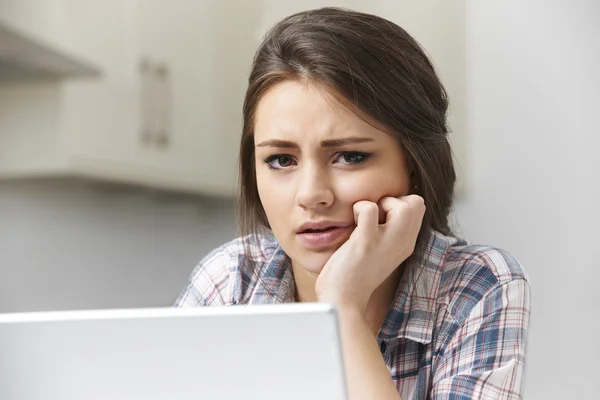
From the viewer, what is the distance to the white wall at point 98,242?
229cm

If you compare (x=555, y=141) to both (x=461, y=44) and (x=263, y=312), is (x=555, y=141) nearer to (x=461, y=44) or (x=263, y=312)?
(x=461, y=44)

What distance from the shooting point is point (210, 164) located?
108 inches

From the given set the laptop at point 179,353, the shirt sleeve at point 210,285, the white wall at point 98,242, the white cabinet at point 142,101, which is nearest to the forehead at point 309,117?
the shirt sleeve at point 210,285

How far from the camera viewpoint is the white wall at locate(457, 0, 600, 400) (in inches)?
103

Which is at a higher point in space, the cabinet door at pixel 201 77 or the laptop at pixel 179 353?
the cabinet door at pixel 201 77

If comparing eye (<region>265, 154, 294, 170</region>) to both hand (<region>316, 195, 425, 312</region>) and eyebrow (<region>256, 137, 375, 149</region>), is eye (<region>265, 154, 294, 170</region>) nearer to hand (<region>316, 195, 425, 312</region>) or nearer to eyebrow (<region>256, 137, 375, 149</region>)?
eyebrow (<region>256, 137, 375, 149</region>)

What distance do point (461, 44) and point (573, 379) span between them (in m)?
1.31

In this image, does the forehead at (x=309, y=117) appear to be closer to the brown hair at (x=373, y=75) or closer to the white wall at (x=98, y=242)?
the brown hair at (x=373, y=75)

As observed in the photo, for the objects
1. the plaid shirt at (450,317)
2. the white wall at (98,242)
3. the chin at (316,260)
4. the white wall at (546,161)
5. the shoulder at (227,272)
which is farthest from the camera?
the white wall at (546,161)

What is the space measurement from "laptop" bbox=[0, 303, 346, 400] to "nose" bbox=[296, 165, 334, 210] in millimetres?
556

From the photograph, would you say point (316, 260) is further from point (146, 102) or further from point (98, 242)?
point (98, 242)

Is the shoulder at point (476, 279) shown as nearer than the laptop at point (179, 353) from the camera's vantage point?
No

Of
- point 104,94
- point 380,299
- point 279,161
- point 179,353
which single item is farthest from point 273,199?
point 104,94

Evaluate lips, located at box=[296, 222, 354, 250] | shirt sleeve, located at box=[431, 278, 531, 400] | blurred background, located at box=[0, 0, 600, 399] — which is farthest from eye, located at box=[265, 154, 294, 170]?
blurred background, located at box=[0, 0, 600, 399]
